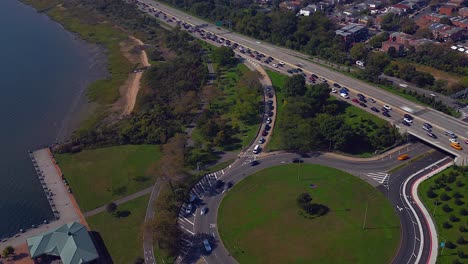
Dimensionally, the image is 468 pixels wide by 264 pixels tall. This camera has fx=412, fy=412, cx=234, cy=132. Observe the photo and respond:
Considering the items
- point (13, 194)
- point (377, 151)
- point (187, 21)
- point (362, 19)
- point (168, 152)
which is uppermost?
point (362, 19)

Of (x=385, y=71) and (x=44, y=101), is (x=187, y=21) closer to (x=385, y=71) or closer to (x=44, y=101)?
(x=44, y=101)

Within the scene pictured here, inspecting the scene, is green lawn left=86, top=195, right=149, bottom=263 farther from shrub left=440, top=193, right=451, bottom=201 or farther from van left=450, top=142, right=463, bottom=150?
van left=450, top=142, right=463, bottom=150

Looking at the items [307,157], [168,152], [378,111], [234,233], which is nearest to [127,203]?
[168,152]

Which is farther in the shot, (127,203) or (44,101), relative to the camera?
(44,101)

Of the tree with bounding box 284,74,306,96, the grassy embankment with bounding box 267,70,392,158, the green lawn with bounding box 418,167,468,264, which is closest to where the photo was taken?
the green lawn with bounding box 418,167,468,264

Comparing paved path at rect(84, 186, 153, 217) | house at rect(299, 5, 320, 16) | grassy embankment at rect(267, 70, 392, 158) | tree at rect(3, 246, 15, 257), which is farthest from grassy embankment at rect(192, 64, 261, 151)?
house at rect(299, 5, 320, 16)

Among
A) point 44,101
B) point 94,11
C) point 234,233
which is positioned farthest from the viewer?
point 94,11
